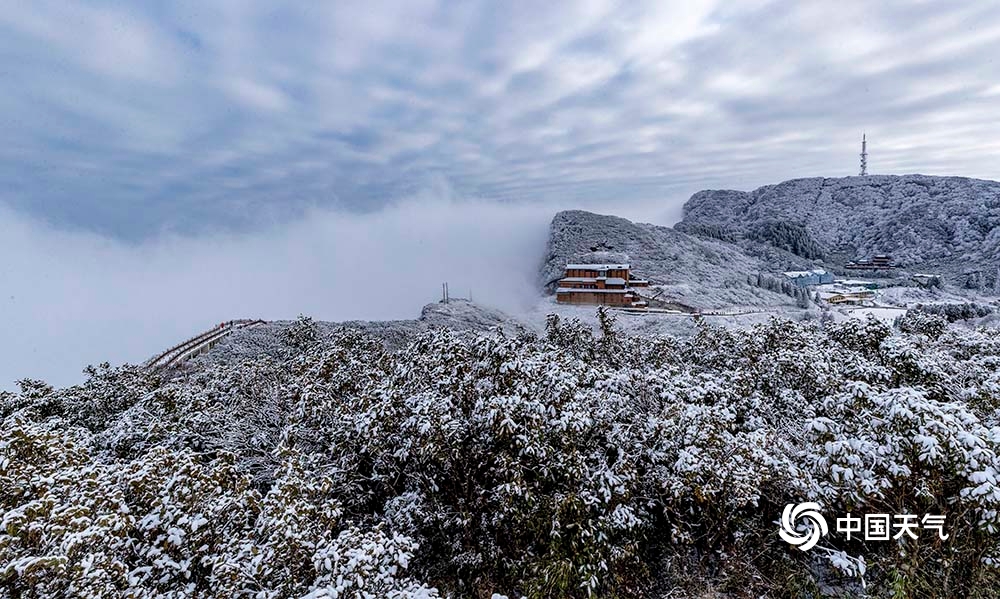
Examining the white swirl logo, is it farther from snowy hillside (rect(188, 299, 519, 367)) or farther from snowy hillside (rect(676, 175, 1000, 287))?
snowy hillside (rect(676, 175, 1000, 287))

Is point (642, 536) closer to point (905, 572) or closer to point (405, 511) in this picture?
point (905, 572)

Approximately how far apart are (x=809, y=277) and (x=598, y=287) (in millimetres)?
54091

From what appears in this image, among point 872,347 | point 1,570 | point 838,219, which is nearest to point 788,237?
point 838,219

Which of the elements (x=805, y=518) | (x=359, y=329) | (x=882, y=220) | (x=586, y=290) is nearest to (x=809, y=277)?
(x=586, y=290)

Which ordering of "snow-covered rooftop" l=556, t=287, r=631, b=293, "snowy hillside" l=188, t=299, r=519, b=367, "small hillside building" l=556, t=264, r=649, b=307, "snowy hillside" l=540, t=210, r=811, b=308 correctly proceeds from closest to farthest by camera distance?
"snowy hillside" l=188, t=299, r=519, b=367 < "small hillside building" l=556, t=264, r=649, b=307 < "snow-covered rooftop" l=556, t=287, r=631, b=293 < "snowy hillside" l=540, t=210, r=811, b=308

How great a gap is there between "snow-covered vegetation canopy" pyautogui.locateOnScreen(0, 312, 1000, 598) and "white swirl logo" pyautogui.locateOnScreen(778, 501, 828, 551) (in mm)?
263

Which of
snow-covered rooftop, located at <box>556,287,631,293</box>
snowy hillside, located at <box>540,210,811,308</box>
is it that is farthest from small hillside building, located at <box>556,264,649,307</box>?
snowy hillside, located at <box>540,210,811,308</box>

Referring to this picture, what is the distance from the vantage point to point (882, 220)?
417 ft

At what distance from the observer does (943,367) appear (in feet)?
A: 37.0

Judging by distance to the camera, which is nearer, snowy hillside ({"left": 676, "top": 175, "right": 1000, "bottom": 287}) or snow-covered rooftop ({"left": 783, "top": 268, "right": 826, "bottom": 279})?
snow-covered rooftop ({"left": 783, "top": 268, "right": 826, "bottom": 279})

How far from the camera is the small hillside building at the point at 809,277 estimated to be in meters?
81.1

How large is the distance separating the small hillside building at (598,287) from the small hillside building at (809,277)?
4578cm

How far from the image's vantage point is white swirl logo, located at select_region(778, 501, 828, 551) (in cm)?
732

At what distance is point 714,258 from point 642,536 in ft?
256
